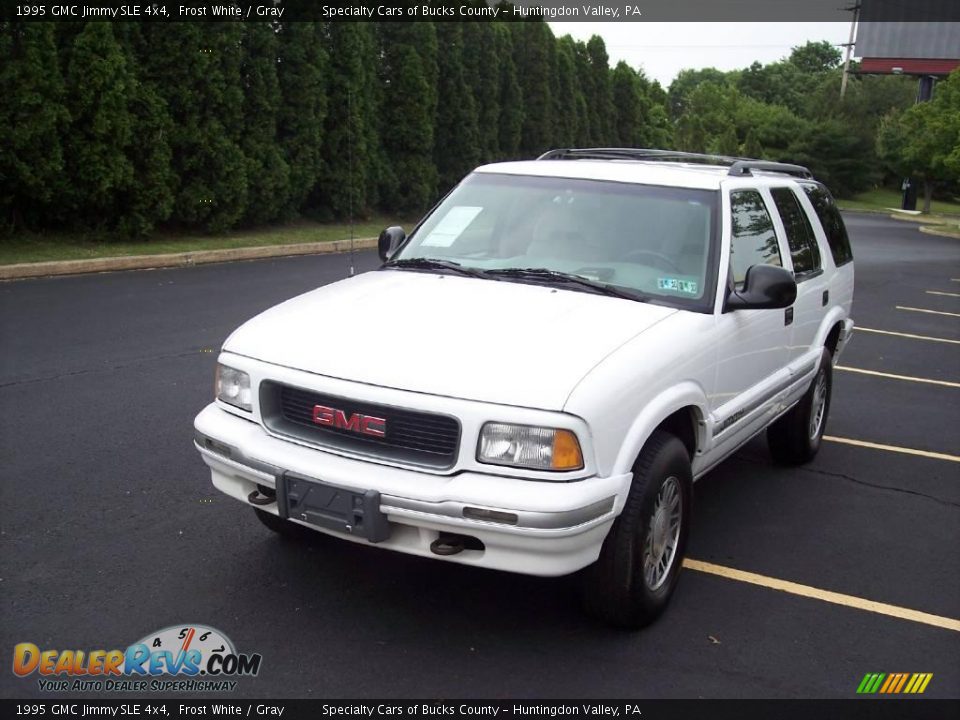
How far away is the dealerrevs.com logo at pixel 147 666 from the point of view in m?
3.48

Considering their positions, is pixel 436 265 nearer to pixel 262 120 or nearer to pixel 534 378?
pixel 534 378

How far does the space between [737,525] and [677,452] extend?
5.22 ft

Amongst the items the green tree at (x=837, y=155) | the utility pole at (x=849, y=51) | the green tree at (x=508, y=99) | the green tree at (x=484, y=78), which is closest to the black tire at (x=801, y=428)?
the green tree at (x=484, y=78)

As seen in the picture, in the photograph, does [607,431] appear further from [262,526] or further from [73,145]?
[73,145]

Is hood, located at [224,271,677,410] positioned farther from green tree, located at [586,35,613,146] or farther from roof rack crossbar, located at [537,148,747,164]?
green tree, located at [586,35,613,146]

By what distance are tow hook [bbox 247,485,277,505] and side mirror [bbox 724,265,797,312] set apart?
2.26 metres

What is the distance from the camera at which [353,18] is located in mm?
20422

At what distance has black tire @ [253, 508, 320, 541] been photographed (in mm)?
4555

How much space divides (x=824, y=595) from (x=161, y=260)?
12.1 metres

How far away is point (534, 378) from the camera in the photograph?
3.51 meters

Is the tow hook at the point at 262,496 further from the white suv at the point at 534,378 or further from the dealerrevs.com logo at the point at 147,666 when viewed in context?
the dealerrevs.com logo at the point at 147,666

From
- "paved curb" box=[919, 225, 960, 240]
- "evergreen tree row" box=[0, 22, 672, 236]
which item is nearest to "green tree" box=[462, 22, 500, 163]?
"evergreen tree row" box=[0, 22, 672, 236]

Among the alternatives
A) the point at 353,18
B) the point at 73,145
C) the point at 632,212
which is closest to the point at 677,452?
the point at 632,212
